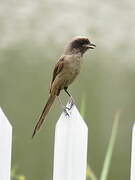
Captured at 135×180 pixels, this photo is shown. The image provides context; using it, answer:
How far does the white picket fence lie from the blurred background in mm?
2597

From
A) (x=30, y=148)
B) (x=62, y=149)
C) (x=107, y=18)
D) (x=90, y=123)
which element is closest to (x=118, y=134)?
(x=90, y=123)

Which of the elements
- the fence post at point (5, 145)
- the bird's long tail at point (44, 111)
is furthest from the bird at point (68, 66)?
the fence post at point (5, 145)

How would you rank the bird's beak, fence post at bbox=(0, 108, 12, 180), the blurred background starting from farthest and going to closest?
the blurred background < fence post at bbox=(0, 108, 12, 180) < the bird's beak

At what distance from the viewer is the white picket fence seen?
11.9 ft

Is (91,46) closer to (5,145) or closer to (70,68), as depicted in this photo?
(70,68)

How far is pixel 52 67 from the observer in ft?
27.9

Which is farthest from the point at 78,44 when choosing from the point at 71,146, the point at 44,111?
the point at 71,146

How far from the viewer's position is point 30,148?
737 cm

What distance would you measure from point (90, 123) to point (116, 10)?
2.87 meters

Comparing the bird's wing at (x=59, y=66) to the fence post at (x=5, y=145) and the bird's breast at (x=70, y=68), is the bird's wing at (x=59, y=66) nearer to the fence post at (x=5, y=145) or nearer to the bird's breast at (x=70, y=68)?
the bird's breast at (x=70, y=68)

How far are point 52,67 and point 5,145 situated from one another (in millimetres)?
4850

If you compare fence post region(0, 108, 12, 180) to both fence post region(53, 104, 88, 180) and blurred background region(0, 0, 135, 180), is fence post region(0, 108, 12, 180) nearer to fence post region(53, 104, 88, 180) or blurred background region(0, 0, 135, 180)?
fence post region(53, 104, 88, 180)

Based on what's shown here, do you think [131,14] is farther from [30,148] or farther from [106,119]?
[30,148]

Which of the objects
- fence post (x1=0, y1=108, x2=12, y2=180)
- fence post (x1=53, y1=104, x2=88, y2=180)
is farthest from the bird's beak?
Result: fence post (x1=0, y1=108, x2=12, y2=180)
